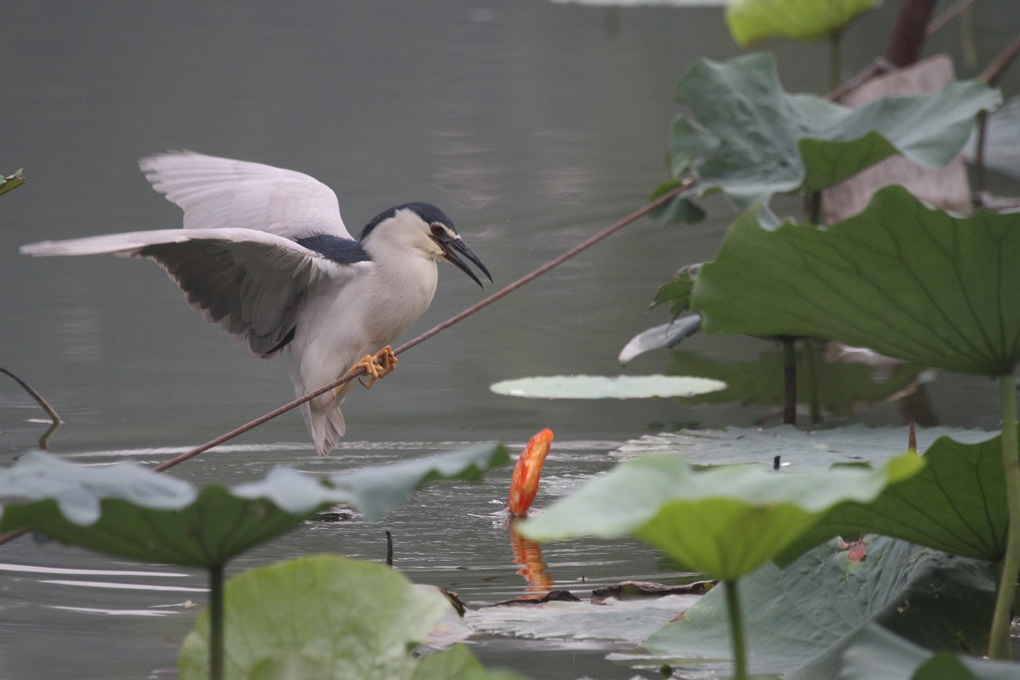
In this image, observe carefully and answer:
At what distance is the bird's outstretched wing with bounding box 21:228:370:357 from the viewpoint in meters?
A: 2.58

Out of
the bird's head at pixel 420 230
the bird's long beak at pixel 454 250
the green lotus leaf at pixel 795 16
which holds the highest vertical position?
the green lotus leaf at pixel 795 16

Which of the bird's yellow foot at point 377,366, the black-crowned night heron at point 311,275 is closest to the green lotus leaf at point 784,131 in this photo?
the black-crowned night heron at point 311,275

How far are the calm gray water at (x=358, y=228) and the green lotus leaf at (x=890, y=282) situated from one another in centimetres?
56

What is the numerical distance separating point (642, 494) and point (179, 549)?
449 mm

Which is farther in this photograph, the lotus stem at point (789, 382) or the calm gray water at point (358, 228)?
the lotus stem at point (789, 382)

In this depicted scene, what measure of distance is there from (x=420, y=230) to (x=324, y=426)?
53 cm

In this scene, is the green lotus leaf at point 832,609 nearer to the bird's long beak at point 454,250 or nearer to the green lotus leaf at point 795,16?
the bird's long beak at point 454,250

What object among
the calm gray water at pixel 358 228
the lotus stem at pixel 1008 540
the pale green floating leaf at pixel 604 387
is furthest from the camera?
the pale green floating leaf at pixel 604 387

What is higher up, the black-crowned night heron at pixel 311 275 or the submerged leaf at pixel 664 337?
the black-crowned night heron at pixel 311 275

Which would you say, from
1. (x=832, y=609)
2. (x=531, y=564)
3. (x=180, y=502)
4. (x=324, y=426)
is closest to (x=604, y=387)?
(x=324, y=426)

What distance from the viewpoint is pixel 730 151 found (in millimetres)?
3584

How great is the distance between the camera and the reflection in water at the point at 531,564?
2.37m

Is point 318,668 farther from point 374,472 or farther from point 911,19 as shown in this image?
point 911,19

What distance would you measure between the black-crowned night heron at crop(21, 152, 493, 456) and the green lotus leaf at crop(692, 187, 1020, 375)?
1.05m
